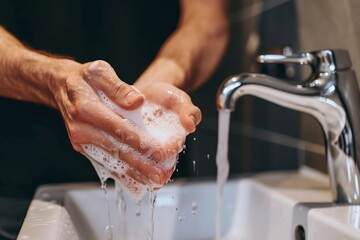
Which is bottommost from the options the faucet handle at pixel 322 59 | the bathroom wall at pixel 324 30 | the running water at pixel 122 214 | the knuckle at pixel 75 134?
the running water at pixel 122 214

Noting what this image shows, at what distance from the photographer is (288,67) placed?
94cm

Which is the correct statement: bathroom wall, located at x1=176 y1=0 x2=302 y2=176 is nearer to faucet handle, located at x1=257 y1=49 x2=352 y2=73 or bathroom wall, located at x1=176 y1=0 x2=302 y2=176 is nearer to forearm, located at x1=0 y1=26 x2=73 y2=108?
faucet handle, located at x1=257 y1=49 x2=352 y2=73

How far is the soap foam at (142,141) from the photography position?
643mm

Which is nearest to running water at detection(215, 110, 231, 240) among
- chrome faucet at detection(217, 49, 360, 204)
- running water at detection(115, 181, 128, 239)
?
chrome faucet at detection(217, 49, 360, 204)

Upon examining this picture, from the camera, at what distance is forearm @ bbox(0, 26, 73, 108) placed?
0.70 meters

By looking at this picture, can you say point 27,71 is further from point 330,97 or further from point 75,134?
point 330,97

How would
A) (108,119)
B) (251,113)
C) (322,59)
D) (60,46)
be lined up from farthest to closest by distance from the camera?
(251,113), (60,46), (322,59), (108,119)

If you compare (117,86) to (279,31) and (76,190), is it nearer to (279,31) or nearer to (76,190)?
(76,190)

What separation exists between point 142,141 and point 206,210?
0.29 meters

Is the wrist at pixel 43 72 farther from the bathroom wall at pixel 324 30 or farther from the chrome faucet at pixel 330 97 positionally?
the bathroom wall at pixel 324 30

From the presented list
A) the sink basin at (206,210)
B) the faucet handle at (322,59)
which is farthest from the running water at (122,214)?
the faucet handle at (322,59)

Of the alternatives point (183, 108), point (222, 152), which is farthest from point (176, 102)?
point (222, 152)

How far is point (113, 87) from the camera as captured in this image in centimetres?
64

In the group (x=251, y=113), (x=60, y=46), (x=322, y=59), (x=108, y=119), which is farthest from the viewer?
(x=251, y=113)
